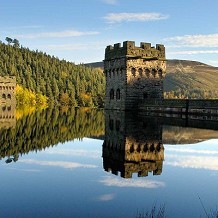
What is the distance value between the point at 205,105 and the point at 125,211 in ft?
83.2

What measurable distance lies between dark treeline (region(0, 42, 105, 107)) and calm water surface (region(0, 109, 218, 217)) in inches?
3172

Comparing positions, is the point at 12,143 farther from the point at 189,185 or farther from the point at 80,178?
the point at 189,185

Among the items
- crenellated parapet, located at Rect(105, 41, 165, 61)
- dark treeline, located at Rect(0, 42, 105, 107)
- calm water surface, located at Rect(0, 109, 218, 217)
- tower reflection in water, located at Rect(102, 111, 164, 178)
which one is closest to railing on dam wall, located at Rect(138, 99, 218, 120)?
crenellated parapet, located at Rect(105, 41, 165, 61)

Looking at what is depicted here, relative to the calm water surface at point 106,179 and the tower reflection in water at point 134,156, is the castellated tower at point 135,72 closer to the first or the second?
the tower reflection in water at point 134,156

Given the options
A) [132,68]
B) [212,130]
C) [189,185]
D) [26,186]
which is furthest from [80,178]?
[132,68]

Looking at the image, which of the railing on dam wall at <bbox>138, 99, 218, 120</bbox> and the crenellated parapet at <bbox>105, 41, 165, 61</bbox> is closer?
the railing on dam wall at <bbox>138, 99, 218, 120</bbox>

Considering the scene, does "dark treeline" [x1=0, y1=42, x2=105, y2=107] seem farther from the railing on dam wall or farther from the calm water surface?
the calm water surface

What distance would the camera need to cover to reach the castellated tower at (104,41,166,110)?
43.8m

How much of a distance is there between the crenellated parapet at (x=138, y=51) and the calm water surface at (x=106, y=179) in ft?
95.7

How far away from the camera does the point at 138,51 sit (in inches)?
1746

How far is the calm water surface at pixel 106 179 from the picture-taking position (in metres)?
6.69

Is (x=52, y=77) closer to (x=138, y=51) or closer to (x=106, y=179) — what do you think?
(x=138, y=51)

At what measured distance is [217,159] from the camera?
1255cm

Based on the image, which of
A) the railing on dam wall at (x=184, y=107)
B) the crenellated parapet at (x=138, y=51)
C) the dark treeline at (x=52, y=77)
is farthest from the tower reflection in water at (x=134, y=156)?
the dark treeline at (x=52, y=77)
